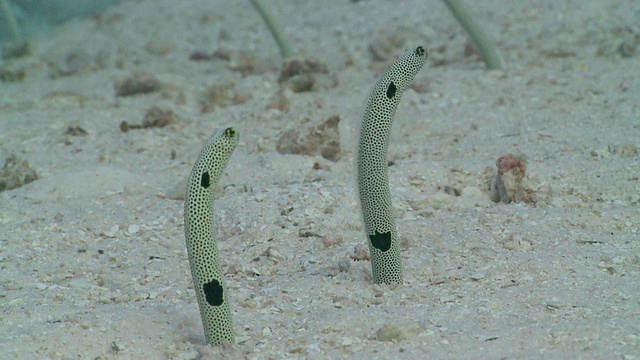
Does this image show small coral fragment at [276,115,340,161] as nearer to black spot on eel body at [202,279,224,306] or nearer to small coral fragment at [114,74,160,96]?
black spot on eel body at [202,279,224,306]

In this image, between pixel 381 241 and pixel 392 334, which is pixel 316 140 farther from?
pixel 392 334

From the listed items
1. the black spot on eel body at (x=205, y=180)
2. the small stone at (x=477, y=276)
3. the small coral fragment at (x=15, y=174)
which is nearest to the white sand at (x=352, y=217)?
the small stone at (x=477, y=276)

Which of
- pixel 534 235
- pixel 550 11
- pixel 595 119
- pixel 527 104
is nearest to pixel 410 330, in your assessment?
pixel 534 235

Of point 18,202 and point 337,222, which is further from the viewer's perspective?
point 18,202

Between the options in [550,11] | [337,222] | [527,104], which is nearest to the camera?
[337,222]

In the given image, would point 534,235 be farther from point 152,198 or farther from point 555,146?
point 152,198

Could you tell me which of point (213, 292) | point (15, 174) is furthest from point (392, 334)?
point (15, 174)

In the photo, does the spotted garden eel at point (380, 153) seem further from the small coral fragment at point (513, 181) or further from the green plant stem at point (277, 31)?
the green plant stem at point (277, 31)
